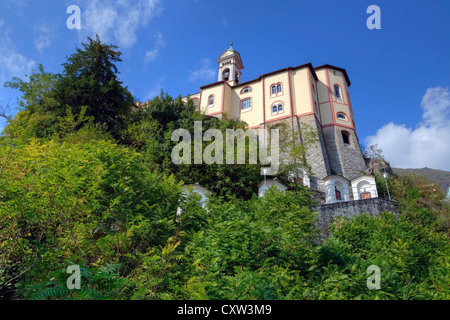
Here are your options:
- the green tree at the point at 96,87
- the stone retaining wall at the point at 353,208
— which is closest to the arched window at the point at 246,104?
the green tree at the point at 96,87

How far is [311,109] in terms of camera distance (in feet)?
87.8

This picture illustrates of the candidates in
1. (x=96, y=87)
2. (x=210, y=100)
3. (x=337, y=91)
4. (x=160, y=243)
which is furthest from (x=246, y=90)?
(x=160, y=243)

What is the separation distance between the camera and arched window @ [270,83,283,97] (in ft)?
94.2

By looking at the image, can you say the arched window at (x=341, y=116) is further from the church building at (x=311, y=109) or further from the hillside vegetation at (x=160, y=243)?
the hillside vegetation at (x=160, y=243)

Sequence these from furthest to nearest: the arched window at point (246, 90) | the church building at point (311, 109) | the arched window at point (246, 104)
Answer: the arched window at point (246, 90)
the arched window at point (246, 104)
the church building at point (311, 109)

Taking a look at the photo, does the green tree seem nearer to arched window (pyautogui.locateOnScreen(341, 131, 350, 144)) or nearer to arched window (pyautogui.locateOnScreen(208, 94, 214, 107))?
arched window (pyautogui.locateOnScreen(208, 94, 214, 107))

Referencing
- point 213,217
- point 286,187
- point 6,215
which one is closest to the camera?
point 6,215

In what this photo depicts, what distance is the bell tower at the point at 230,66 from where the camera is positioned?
131 feet

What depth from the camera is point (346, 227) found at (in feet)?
29.1

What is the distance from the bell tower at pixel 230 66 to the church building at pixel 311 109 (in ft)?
27.0
